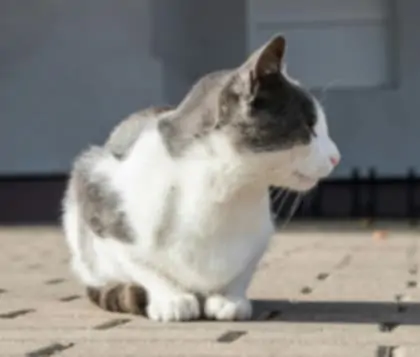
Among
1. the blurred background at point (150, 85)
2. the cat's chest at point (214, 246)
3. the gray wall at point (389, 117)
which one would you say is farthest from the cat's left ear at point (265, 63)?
the gray wall at point (389, 117)

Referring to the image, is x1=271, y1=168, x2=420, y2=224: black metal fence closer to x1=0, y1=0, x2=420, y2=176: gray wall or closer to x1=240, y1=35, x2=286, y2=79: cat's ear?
x1=0, y1=0, x2=420, y2=176: gray wall

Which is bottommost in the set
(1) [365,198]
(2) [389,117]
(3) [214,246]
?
(1) [365,198]

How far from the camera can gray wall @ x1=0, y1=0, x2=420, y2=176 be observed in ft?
31.0

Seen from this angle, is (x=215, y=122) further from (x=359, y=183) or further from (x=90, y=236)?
(x=359, y=183)

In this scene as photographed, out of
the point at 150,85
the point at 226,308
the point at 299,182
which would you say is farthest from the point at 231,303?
the point at 150,85

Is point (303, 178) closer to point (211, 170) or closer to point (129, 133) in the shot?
point (211, 170)

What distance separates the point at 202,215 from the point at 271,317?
0.43 metres

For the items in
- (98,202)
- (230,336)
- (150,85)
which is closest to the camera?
(230,336)

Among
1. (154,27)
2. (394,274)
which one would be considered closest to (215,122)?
(394,274)

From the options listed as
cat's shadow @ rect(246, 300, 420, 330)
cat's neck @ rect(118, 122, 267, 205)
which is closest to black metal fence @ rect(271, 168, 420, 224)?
cat's shadow @ rect(246, 300, 420, 330)

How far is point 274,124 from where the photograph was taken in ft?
10.6

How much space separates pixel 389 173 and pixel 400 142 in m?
0.24

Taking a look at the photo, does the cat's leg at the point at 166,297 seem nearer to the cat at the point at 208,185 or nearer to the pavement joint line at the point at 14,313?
the cat at the point at 208,185

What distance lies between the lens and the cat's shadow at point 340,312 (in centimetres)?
347
